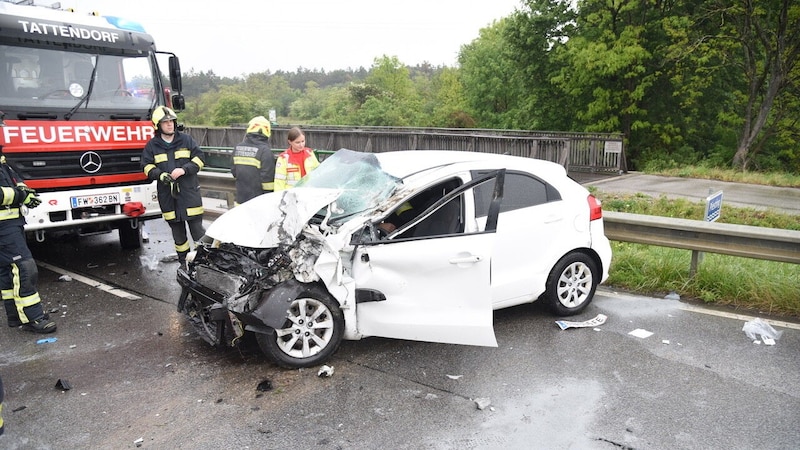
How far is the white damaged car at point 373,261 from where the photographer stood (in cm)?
432

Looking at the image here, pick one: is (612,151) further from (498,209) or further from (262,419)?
(262,419)

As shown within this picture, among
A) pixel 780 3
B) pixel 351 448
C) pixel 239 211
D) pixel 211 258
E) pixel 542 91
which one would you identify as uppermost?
pixel 780 3

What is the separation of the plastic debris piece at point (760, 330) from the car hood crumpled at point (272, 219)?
3732 millimetres

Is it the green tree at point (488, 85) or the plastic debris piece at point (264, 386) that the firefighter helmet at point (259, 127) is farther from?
the green tree at point (488, 85)

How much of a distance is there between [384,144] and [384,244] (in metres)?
13.9

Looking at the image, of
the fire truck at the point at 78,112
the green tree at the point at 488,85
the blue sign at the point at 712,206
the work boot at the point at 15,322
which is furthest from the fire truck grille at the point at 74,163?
the green tree at the point at 488,85

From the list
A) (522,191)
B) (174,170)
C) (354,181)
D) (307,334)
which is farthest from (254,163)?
(522,191)

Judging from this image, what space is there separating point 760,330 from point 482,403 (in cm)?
285

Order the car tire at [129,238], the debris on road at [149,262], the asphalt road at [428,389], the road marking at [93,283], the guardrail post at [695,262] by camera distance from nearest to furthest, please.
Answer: the asphalt road at [428,389] < the guardrail post at [695,262] < the road marking at [93,283] < the debris on road at [149,262] < the car tire at [129,238]

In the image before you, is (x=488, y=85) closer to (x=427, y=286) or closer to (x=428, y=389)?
(x=427, y=286)

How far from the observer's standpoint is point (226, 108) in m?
41.1

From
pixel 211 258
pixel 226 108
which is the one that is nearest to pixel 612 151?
pixel 211 258

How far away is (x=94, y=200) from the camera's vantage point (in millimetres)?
7059

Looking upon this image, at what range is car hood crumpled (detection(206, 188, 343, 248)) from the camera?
4.43 m
